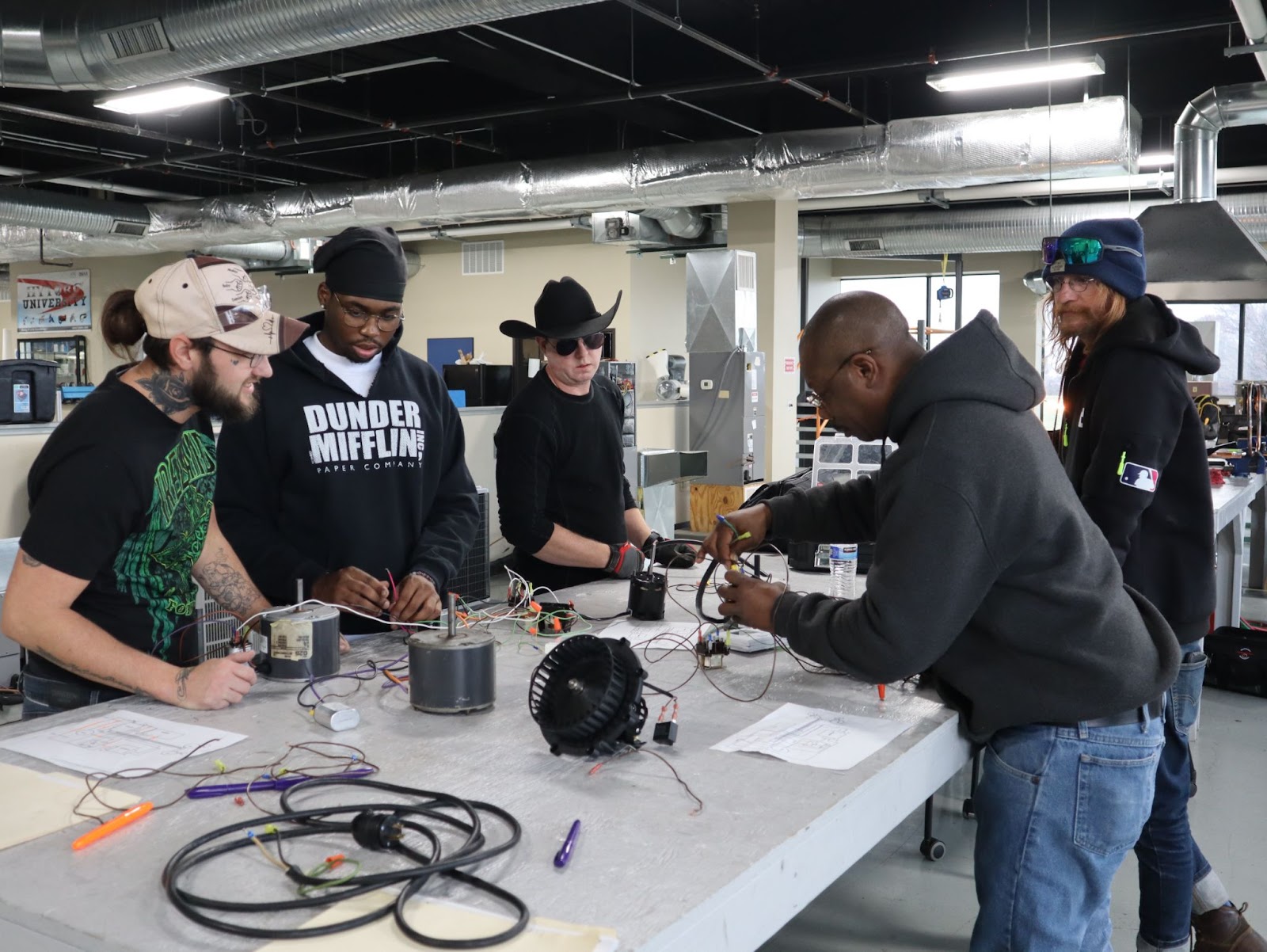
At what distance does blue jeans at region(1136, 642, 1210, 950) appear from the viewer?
7.14 ft

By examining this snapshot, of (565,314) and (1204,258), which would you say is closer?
(565,314)

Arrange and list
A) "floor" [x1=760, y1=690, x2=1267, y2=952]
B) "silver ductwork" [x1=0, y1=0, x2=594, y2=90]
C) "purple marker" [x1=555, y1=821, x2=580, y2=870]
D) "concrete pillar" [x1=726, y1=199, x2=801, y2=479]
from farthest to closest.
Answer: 1. "concrete pillar" [x1=726, y1=199, x2=801, y2=479]
2. "silver ductwork" [x1=0, y1=0, x2=594, y2=90]
3. "floor" [x1=760, y1=690, x2=1267, y2=952]
4. "purple marker" [x1=555, y1=821, x2=580, y2=870]

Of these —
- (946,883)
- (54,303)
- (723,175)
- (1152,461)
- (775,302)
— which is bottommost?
(946,883)

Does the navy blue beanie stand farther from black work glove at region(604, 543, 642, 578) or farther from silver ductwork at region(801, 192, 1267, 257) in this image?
silver ductwork at region(801, 192, 1267, 257)

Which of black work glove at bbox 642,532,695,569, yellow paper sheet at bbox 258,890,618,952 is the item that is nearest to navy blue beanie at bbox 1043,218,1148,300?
black work glove at bbox 642,532,695,569

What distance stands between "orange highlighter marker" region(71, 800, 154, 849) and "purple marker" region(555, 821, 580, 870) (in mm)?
487

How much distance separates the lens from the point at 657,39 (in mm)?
6898

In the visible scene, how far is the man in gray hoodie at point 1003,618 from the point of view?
1.39 meters

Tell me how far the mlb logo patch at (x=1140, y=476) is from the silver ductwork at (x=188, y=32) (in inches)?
109

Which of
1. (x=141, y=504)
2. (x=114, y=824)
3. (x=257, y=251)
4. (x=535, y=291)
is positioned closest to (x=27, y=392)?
(x=141, y=504)

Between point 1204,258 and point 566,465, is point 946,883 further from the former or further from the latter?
point 1204,258

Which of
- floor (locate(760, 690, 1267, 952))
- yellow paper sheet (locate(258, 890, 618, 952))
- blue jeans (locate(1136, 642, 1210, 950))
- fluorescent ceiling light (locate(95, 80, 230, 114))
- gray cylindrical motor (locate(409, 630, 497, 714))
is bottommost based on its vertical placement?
floor (locate(760, 690, 1267, 952))

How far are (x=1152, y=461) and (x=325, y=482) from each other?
1.69 meters

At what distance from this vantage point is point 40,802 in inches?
48.8
